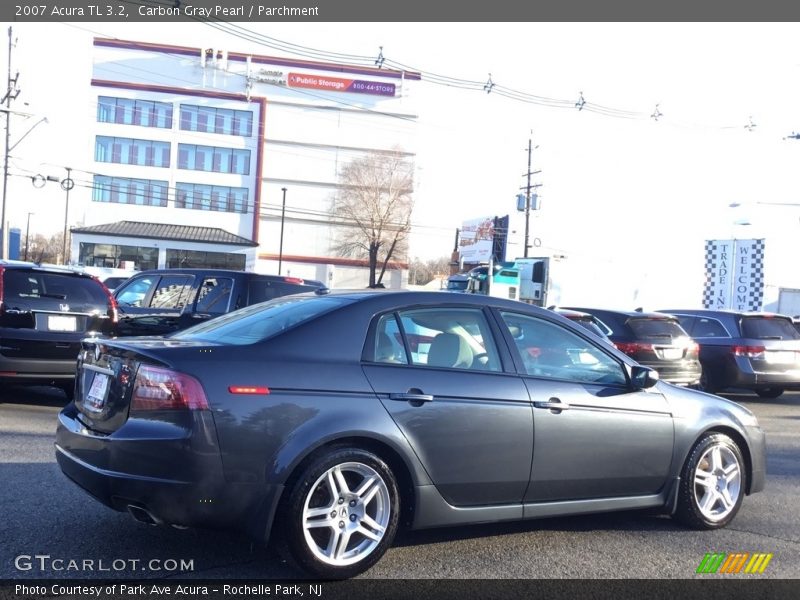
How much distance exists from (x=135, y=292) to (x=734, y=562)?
9.71m

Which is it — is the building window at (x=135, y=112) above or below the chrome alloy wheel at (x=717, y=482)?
above

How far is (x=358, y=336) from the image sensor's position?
4762 millimetres

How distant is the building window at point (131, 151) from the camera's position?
63094 mm

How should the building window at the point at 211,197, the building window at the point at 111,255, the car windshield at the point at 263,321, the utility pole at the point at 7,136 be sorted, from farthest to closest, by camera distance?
the building window at the point at 211,197 < the building window at the point at 111,255 < the utility pole at the point at 7,136 < the car windshield at the point at 263,321

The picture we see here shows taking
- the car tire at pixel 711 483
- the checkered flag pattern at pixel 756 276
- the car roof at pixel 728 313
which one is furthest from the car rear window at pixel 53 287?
the checkered flag pattern at pixel 756 276

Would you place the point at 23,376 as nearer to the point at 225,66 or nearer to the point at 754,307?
the point at 754,307

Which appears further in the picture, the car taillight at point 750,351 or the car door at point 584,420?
the car taillight at point 750,351

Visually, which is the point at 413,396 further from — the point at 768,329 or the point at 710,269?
the point at 710,269

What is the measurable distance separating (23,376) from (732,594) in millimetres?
8018

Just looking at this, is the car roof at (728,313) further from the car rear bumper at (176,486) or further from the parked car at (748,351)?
the car rear bumper at (176,486)

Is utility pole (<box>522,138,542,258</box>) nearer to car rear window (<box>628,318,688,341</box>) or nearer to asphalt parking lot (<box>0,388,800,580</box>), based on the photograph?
car rear window (<box>628,318,688,341</box>)

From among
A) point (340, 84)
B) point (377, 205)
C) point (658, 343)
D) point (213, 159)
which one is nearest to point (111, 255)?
point (213, 159)

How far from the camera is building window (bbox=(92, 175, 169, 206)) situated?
6294 centimetres

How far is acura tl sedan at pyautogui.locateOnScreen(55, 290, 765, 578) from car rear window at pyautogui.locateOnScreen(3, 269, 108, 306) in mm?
5273
